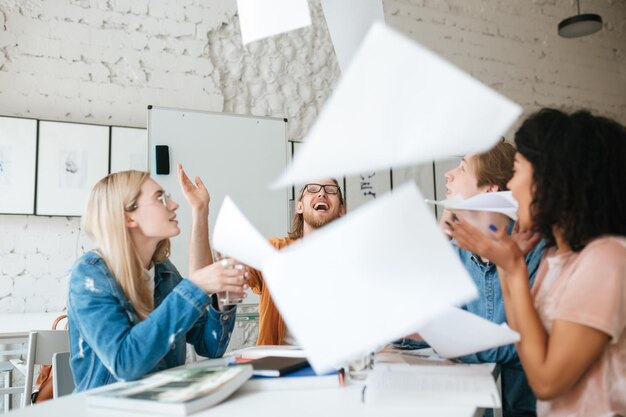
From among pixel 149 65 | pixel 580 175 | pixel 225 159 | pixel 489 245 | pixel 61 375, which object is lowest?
pixel 61 375

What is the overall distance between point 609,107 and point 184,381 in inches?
213

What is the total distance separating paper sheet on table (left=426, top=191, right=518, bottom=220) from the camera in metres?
1.05

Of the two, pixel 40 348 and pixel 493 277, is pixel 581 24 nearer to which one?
pixel 493 277

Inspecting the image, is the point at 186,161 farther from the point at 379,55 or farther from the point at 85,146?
the point at 379,55

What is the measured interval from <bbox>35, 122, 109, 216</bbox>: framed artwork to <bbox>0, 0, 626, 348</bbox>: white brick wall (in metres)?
0.08

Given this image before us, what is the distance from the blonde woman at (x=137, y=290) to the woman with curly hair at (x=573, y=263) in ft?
1.92

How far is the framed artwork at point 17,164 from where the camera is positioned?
2.98 metres

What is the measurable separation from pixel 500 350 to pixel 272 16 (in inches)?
35.8

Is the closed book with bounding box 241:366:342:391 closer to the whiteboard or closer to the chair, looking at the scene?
the chair

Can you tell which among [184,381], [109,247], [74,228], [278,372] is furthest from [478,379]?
[74,228]

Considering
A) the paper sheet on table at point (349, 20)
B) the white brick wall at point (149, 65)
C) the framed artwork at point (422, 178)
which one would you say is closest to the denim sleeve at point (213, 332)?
the paper sheet on table at point (349, 20)

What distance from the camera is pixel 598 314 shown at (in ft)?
2.84

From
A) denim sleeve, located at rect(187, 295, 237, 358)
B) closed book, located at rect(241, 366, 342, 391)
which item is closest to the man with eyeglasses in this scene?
denim sleeve, located at rect(187, 295, 237, 358)

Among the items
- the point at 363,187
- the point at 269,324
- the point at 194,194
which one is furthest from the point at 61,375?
the point at 363,187
